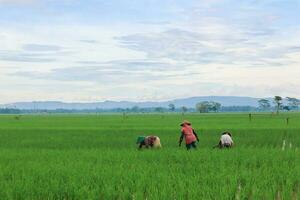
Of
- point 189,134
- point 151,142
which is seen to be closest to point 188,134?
A: point 189,134

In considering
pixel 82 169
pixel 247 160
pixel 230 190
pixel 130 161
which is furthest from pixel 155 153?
pixel 230 190

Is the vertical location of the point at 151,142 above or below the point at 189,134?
below

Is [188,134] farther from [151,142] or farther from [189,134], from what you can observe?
[151,142]

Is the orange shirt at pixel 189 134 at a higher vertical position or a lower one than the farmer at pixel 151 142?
higher

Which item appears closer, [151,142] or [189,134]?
[189,134]

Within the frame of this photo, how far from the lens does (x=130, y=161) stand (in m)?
10.4

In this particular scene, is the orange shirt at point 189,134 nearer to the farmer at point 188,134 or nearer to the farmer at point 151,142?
the farmer at point 188,134

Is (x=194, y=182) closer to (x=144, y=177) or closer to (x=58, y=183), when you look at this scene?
(x=144, y=177)

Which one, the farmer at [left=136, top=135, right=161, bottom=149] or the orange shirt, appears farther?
the farmer at [left=136, top=135, right=161, bottom=149]

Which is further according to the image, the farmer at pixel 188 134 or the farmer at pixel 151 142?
the farmer at pixel 151 142

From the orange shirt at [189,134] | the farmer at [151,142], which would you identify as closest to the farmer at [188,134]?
the orange shirt at [189,134]

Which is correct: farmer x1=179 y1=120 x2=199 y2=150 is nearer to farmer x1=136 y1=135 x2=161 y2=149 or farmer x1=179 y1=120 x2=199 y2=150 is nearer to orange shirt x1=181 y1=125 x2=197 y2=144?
orange shirt x1=181 y1=125 x2=197 y2=144

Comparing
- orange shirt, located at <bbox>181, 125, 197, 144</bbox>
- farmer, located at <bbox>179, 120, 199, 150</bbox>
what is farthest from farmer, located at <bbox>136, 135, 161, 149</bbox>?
orange shirt, located at <bbox>181, 125, 197, 144</bbox>

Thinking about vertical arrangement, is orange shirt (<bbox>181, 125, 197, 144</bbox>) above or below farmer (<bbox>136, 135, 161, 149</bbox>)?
above
